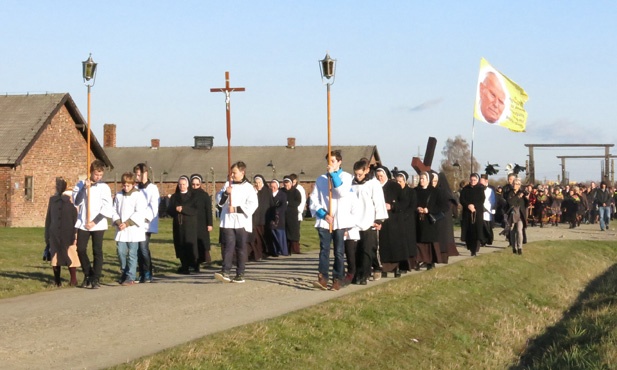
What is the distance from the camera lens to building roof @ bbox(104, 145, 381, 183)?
276 feet

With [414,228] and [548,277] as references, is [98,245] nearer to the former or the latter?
[414,228]

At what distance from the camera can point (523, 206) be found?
26.0 metres

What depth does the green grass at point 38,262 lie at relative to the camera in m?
17.3

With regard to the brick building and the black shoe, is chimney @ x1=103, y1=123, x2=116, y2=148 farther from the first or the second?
the black shoe

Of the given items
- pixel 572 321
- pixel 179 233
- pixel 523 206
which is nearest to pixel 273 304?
pixel 572 321

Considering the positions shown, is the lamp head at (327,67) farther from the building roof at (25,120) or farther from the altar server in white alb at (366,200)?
the building roof at (25,120)

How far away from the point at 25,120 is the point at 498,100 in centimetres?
2389

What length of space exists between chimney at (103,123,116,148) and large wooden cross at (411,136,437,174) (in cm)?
7167

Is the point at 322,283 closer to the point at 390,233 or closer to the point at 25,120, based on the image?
the point at 390,233

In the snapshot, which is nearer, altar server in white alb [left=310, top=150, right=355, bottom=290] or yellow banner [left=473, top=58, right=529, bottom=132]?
altar server in white alb [left=310, top=150, right=355, bottom=290]

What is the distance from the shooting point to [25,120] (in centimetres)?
5081

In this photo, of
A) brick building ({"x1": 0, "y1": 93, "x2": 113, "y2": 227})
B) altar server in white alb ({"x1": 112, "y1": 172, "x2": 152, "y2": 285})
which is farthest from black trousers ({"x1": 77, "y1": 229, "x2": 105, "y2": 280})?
brick building ({"x1": 0, "y1": 93, "x2": 113, "y2": 227})

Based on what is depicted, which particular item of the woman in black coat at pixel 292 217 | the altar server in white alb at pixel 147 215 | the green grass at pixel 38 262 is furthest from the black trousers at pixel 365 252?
the woman in black coat at pixel 292 217

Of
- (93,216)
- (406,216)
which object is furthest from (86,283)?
(406,216)
